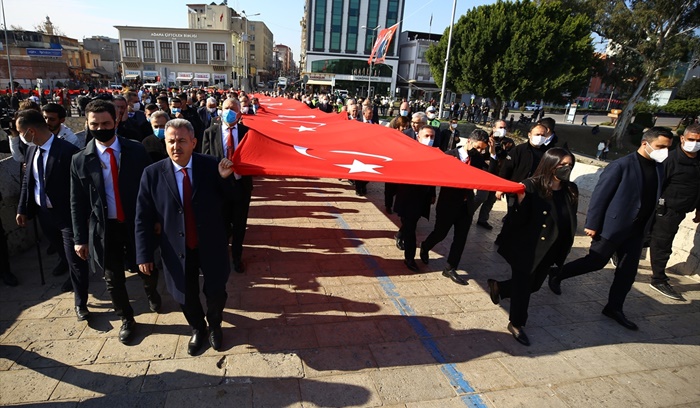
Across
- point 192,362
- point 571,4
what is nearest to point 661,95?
point 571,4

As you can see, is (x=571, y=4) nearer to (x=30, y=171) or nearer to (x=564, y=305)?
(x=564, y=305)

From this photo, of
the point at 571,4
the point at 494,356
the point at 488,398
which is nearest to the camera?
the point at 488,398

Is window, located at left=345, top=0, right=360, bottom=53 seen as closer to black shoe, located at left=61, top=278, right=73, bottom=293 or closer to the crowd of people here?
the crowd of people

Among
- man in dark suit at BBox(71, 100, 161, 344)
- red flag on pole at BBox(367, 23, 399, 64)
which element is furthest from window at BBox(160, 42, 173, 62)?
man in dark suit at BBox(71, 100, 161, 344)

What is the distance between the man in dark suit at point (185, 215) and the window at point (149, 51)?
→ 7000cm

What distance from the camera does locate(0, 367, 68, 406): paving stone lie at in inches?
102

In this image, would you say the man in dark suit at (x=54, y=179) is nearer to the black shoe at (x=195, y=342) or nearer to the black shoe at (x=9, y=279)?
the black shoe at (x=9, y=279)

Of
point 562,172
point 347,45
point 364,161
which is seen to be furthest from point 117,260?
point 347,45

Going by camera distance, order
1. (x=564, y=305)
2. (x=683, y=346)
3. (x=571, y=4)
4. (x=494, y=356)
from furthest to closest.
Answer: (x=571, y=4) < (x=564, y=305) < (x=683, y=346) < (x=494, y=356)

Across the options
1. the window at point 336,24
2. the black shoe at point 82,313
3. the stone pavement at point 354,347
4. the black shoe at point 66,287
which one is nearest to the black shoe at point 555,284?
the stone pavement at point 354,347

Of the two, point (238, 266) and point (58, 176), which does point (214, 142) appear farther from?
point (58, 176)

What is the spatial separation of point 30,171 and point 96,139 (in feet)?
3.42

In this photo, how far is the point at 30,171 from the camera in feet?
11.4

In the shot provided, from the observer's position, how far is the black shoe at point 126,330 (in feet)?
10.4
